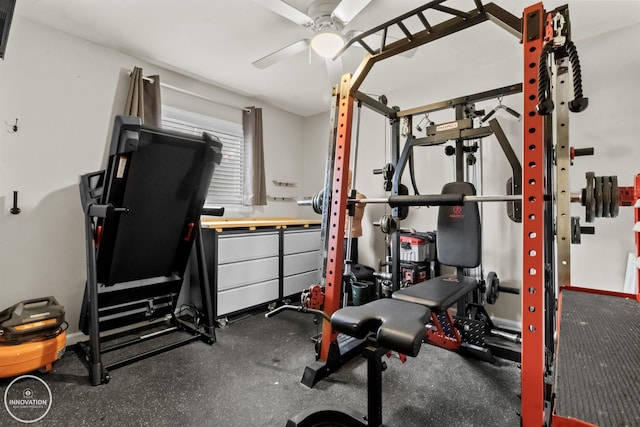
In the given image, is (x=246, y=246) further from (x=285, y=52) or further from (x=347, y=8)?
(x=347, y=8)

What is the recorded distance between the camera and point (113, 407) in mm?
1479

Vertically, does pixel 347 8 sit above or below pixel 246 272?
above

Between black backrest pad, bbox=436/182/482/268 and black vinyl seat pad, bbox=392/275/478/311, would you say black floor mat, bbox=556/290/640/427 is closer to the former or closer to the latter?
black vinyl seat pad, bbox=392/275/478/311

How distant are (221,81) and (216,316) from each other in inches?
93.5

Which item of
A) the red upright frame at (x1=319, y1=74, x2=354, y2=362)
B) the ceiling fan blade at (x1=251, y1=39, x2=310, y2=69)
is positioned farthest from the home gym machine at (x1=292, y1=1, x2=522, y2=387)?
the ceiling fan blade at (x1=251, y1=39, x2=310, y2=69)

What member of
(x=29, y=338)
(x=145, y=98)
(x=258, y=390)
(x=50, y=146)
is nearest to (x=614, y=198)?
(x=258, y=390)

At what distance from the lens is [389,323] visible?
38.7 inches

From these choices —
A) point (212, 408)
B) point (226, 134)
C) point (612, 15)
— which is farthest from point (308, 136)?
point (212, 408)

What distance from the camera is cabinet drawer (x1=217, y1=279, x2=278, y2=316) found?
2.54 metres

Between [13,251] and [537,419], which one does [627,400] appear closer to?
[537,419]

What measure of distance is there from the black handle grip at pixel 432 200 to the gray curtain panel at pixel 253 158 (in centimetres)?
230

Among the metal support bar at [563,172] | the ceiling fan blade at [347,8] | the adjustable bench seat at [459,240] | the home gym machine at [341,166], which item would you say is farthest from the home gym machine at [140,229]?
the metal support bar at [563,172]

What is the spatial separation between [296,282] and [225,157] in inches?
65.6

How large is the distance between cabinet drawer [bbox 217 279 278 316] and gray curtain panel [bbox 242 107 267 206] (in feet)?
3.42
